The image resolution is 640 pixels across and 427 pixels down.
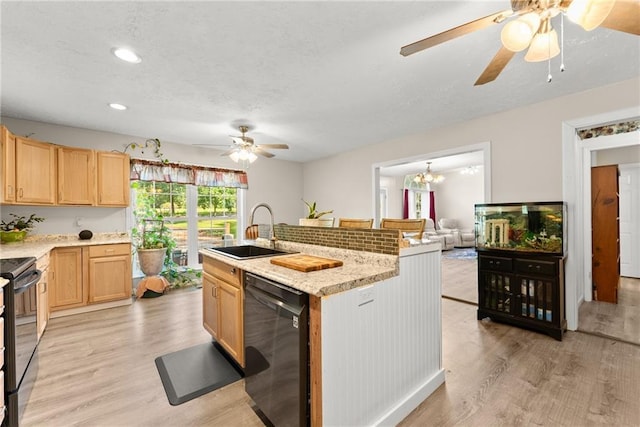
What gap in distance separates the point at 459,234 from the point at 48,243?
31.1 feet

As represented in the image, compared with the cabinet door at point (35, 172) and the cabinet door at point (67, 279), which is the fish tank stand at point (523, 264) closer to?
the cabinet door at point (67, 279)

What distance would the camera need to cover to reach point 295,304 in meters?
1.33

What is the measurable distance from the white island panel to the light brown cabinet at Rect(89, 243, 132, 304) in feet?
11.2

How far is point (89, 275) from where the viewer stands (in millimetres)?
3334

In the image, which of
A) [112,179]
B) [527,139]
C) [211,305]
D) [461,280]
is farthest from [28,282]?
[461,280]

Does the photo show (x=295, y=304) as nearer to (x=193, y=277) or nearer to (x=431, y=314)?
(x=431, y=314)

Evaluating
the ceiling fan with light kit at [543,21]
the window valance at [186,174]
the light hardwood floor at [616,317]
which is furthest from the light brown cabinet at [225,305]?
the light hardwood floor at [616,317]

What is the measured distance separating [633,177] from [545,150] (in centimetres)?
292

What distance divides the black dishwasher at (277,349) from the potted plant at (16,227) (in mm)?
3292

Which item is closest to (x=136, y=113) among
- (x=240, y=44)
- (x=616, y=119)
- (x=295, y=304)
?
(x=240, y=44)

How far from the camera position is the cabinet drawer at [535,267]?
8.50 feet

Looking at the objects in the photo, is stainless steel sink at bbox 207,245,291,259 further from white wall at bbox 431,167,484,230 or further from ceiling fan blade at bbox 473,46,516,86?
white wall at bbox 431,167,484,230

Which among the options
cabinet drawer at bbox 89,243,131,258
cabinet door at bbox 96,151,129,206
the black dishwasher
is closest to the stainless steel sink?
the black dishwasher

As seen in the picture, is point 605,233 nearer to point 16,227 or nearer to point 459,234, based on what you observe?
point 459,234
